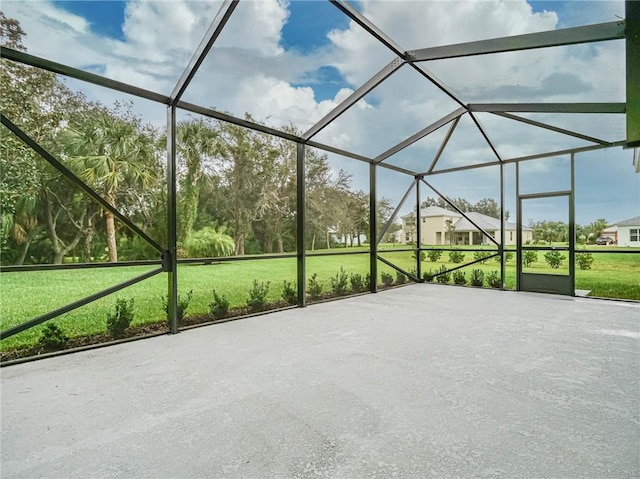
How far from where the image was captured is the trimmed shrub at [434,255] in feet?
28.5

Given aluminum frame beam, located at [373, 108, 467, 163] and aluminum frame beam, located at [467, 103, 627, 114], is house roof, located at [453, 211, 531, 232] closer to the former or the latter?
aluminum frame beam, located at [373, 108, 467, 163]

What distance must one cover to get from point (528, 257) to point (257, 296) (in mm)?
6036

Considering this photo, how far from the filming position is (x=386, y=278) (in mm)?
7898

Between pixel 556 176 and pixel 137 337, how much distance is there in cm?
808

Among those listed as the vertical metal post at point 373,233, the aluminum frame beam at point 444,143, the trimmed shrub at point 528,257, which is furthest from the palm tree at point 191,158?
the trimmed shrub at point 528,257

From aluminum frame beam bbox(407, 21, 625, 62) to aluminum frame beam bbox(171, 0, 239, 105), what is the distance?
2.24 meters

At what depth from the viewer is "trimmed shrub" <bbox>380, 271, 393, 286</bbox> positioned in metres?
7.82

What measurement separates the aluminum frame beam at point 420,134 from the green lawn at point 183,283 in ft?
7.59

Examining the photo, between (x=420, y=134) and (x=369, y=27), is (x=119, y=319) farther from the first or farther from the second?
(x=420, y=134)

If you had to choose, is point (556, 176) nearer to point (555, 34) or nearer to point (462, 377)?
point (555, 34)

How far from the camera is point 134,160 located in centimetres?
430

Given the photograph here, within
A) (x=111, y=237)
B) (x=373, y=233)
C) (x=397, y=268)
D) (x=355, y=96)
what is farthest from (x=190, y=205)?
(x=397, y=268)

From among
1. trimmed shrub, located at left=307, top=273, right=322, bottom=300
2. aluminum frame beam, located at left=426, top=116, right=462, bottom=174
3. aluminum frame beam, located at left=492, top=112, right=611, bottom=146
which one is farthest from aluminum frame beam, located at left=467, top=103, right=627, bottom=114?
trimmed shrub, located at left=307, top=273, right=322, bottom=300

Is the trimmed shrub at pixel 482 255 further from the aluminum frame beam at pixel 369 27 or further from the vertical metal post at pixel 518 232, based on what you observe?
the aluminum frame beam at pixel 369 27
